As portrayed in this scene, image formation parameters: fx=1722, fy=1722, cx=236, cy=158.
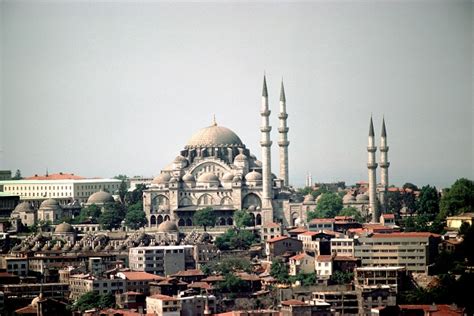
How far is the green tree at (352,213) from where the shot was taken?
220 feet

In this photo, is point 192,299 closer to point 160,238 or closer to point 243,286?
point 243,286

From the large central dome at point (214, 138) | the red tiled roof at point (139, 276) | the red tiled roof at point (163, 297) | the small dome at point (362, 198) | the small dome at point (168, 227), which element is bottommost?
the red tiled roof at point (163, 297)

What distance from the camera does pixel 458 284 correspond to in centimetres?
4959

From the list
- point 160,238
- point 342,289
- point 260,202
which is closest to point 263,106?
point 260,202

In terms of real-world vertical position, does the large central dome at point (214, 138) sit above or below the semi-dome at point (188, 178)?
above

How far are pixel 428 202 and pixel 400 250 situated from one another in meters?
15.0

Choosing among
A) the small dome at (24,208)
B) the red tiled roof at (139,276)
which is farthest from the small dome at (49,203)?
the red tiled roof at (139,276)

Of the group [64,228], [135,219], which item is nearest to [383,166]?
[135,219]

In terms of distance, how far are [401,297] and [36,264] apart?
13648mm

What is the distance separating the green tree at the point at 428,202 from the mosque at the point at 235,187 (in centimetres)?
177

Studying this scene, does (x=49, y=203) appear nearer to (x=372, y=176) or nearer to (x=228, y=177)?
(x=228, y=177)

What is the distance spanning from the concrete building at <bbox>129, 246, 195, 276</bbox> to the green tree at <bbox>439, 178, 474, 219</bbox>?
10868mm

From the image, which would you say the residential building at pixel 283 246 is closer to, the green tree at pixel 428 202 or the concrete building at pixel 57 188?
the green tree at pixel 428 202

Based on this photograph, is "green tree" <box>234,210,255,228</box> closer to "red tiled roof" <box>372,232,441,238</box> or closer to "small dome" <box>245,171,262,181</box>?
"small dome" <box>245,171,262,181</box>
